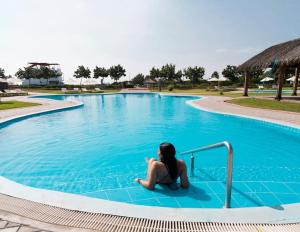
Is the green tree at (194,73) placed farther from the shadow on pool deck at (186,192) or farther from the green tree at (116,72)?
the shadow on pool deck at (186,192)

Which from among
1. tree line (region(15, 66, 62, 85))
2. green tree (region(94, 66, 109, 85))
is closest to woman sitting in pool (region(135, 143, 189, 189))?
green tree (region(94, 66, 109, 85))

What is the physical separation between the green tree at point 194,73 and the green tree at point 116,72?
18318 mm

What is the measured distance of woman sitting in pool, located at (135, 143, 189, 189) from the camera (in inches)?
164

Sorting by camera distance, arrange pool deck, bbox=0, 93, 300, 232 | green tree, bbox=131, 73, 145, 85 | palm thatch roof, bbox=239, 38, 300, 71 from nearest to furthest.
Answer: pool deck, bbox=0, 93, 300, 232 → palm thatch roof, bbox=239, 38, 300, 71 → green tree, bbox=131, 73, 145, 85

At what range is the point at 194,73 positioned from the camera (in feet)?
197

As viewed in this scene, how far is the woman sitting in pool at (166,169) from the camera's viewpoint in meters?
4.16

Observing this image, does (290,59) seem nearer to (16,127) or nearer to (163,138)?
(163,138)

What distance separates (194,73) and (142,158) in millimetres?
55847

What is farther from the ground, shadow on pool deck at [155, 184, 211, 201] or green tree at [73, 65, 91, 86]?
green tree at [73, 65, 91, 86]

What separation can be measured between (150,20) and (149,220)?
16660mm

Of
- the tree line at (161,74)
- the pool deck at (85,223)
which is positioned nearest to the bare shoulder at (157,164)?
the pool deck at (85,223)

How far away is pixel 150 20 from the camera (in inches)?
678

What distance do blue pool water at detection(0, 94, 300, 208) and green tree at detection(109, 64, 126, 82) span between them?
54077 millimetres

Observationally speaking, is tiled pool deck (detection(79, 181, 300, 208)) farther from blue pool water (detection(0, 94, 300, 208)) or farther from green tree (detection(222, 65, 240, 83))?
green tree (detection(222, 65, 240, 83))
